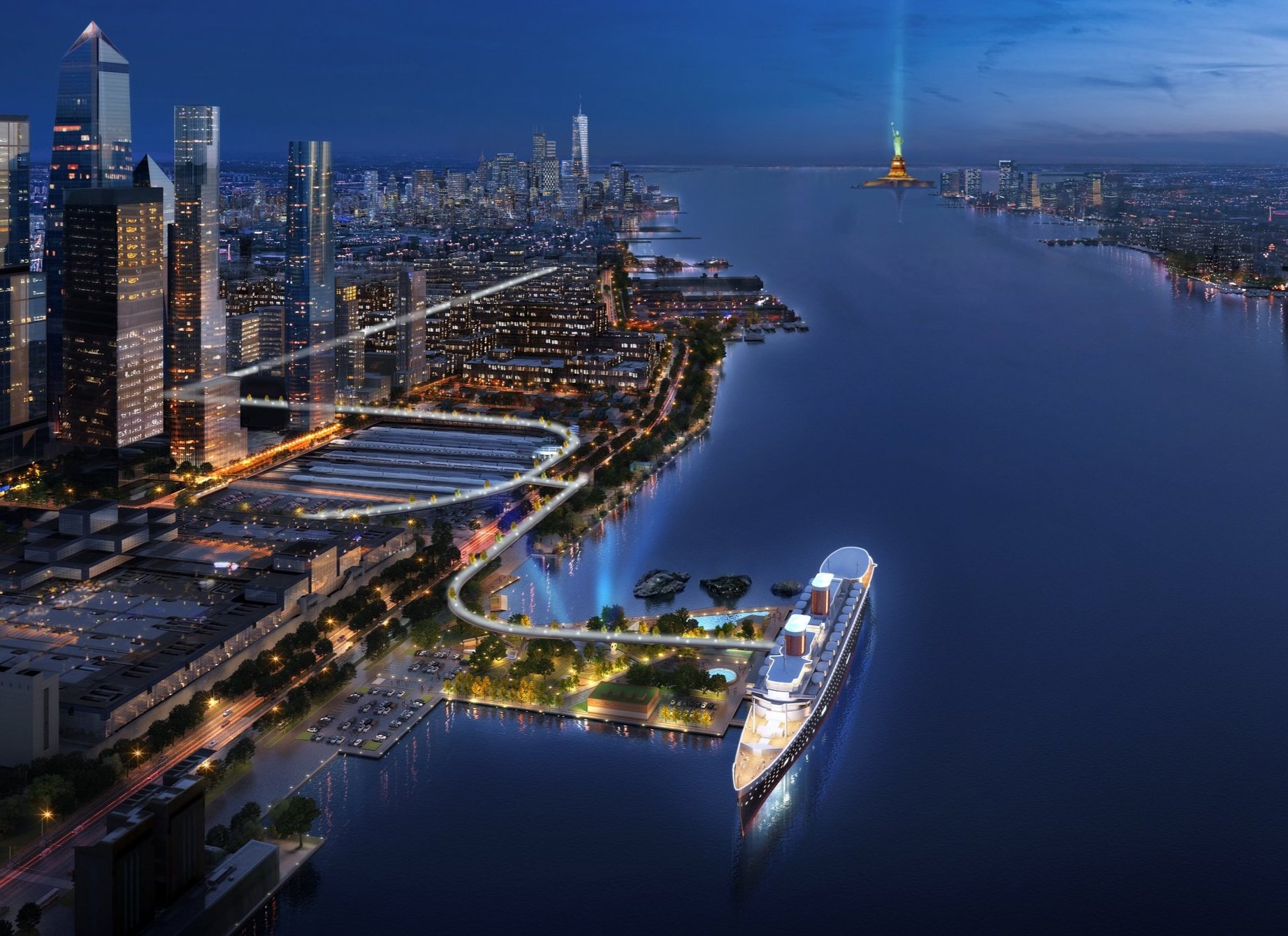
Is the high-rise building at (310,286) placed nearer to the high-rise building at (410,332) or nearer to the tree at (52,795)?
the high-rise building at (410,332)

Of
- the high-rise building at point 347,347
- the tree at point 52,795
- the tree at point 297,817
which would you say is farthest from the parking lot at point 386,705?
the high-rise building at point 347,347

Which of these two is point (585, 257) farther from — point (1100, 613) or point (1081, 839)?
point (1081, 839)

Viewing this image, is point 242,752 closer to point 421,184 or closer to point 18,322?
point 18,322

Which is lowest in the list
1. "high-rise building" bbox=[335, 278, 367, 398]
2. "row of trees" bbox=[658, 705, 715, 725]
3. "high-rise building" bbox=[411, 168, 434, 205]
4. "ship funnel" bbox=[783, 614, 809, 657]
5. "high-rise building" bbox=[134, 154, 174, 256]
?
"row of trees" bbox=[658, 705, 715, 725]

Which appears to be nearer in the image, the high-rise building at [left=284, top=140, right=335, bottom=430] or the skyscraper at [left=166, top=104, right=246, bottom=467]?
the skyscraper at [left=166, top=104, right=246, bottom=467]

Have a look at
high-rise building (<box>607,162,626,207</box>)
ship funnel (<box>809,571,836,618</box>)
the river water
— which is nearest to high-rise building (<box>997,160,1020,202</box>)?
Answer: high-rise building (<box>607,162,626,207</box>)

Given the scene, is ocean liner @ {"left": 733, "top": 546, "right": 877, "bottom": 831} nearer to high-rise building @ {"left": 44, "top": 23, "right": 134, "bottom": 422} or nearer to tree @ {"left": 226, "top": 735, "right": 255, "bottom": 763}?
tree @ {"left": 226, "top": 735, "right": 255, "bottom": 763}
